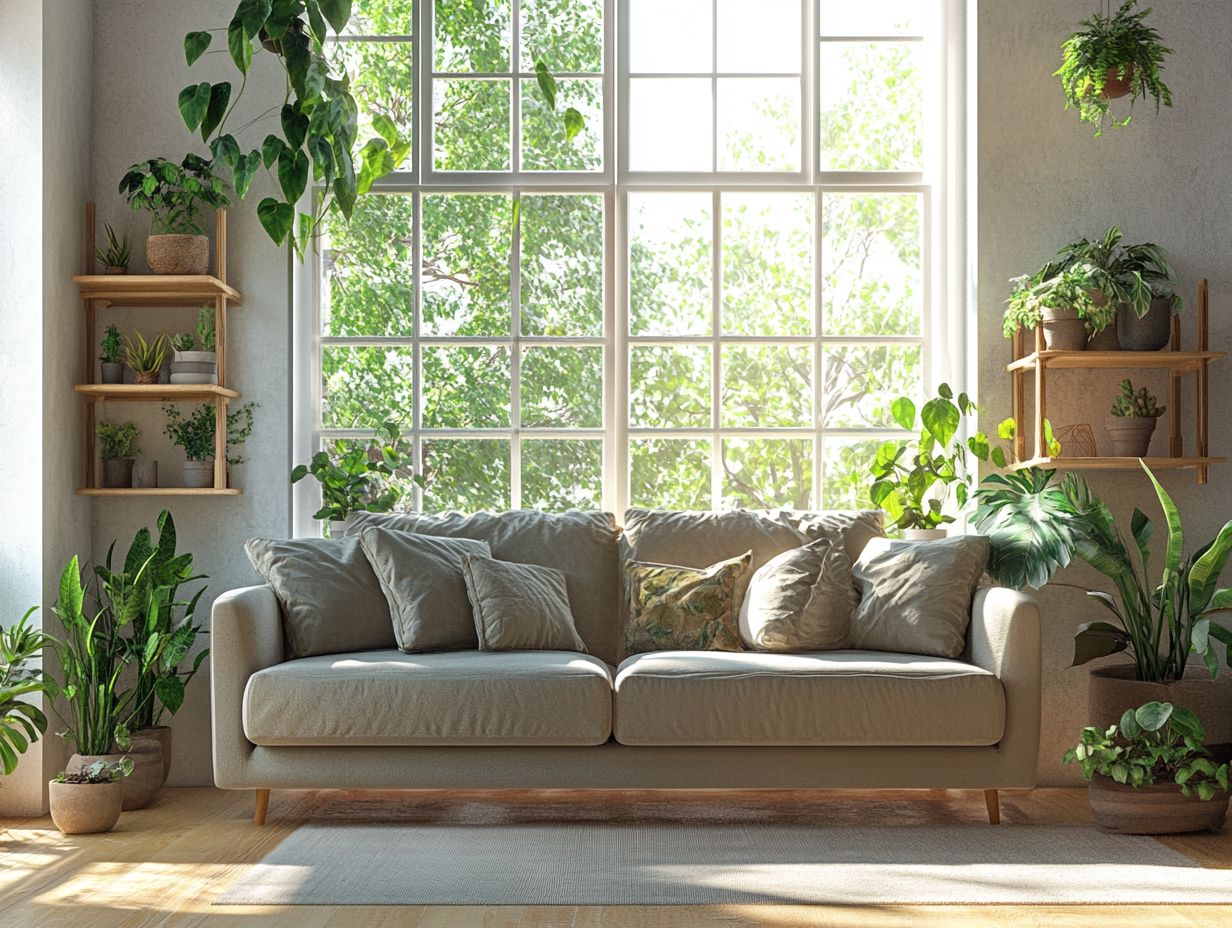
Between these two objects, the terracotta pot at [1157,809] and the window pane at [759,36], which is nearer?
the terracotta pot at [1157,809]

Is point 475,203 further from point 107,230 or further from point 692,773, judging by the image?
point 692,773

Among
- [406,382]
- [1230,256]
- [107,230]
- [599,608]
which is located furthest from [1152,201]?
[107,230]

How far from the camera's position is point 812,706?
365 cm

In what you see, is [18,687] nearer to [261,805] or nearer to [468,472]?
[261,805]

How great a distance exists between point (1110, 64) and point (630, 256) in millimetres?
A: 1814

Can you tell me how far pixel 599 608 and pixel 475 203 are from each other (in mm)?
1670

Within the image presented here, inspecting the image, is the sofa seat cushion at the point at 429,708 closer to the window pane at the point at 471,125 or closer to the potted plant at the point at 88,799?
the potted plant at the point at 88,799

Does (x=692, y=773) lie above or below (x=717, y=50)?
below

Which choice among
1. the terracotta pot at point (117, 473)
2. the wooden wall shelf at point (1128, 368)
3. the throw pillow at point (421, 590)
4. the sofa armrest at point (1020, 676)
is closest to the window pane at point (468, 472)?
the throw pillow at point (421, 590)

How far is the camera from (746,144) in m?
4.98

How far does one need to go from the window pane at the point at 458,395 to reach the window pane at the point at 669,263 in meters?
0.59

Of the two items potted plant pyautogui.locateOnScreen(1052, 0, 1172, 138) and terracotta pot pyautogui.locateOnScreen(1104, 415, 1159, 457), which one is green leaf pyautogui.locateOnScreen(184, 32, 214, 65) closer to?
potted plant pyautogui.locateOnScreen(1052, 0, 1172, 138)

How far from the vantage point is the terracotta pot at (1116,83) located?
4164mm

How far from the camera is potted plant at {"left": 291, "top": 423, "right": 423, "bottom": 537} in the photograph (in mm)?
4625
